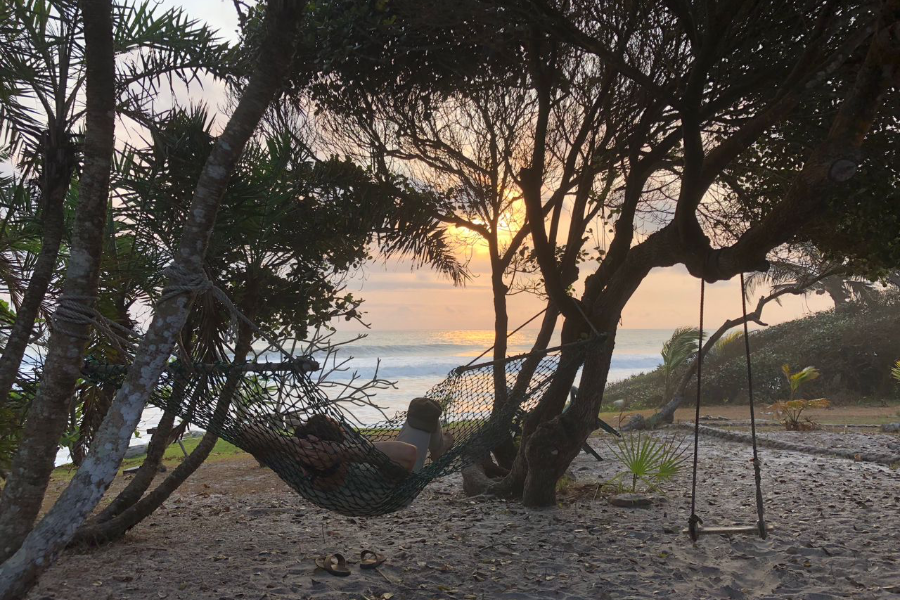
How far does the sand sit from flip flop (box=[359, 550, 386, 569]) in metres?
0.04

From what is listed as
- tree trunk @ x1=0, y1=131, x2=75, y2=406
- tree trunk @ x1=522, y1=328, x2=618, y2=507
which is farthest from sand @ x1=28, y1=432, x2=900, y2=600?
tree trunk @ x1=0, y1=131, x2=75, y2=406

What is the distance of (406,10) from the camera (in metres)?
3.65

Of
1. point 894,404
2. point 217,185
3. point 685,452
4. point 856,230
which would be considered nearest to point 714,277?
point 856,230

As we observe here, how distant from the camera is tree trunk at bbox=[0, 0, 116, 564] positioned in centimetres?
252

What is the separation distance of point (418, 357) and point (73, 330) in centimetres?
2648

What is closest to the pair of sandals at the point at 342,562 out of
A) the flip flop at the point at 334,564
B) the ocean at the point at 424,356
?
the flip flop at the point at 334,564

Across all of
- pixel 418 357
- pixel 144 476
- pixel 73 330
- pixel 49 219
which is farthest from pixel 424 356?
pixel 73 330

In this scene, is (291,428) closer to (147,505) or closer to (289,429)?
(289,429)

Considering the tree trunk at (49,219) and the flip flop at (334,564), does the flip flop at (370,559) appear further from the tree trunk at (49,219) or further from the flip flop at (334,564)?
the tree trunk at (49,219)

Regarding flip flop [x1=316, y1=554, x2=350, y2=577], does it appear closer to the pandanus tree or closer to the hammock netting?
the hammock netting

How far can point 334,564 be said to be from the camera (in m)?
3.14

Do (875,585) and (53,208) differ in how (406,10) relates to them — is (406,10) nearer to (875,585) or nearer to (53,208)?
(53,208)

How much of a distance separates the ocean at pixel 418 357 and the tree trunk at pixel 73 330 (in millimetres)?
11777

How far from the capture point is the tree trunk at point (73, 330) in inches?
99.3
